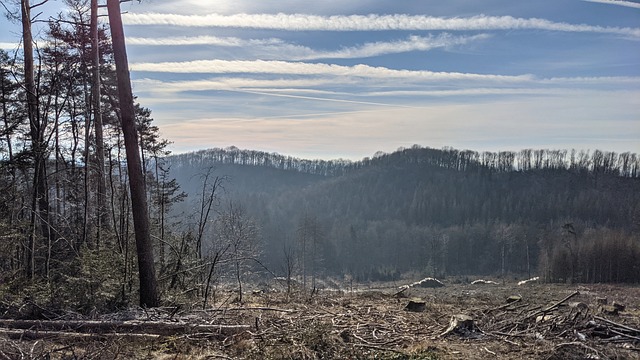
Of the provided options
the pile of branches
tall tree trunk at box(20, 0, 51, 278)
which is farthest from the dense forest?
the pile of branches

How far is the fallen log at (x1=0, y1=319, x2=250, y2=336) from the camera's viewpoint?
5.84 meters

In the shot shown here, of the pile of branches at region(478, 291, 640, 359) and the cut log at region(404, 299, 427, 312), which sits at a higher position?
the pile of branches at region(478, 291, 640, 359)

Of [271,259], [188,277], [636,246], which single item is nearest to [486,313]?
[188,277]

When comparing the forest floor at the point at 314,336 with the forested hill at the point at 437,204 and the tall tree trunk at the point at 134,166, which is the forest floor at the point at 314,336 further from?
the forested hill at the point at 437,204

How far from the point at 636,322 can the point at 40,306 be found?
32.7 feet

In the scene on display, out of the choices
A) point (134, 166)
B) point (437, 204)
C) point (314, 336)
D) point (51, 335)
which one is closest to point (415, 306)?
point (314, 336)

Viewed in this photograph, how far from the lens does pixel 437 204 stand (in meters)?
106

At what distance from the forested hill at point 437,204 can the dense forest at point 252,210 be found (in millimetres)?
420

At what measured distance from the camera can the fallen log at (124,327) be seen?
5.84 m

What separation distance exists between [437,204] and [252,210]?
149ft

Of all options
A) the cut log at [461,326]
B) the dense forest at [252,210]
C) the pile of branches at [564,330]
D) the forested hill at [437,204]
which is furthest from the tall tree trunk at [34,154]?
the forested hill at [437,204]

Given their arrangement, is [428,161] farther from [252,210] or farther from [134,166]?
[134,166]

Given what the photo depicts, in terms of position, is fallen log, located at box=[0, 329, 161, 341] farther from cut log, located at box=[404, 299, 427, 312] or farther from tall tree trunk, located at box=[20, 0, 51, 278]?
cut log, located at box=[404, 299, 427, 312]

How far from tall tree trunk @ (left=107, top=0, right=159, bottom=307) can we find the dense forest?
0.34ft
